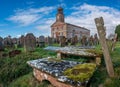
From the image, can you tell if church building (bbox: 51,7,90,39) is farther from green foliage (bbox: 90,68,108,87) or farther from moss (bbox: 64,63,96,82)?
moss (bbox: 64,63,96,82)

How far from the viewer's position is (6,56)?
1297cm

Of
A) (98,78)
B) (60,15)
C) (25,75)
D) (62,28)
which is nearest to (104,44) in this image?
(98,78)

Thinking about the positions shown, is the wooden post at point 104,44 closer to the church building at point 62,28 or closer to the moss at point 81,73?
the moss at point 81,73

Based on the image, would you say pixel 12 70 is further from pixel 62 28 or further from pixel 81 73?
pixel 62 28

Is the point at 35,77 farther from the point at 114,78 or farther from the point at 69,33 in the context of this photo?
the point at 69,33

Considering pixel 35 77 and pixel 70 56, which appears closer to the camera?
pixel 35 77

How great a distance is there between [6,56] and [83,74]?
8.81 m

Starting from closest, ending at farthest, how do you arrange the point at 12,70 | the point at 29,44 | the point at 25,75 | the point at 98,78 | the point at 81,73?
1. the point at 81,73
2. the point at 98,78
3. the point at 25,75
4. the point at 12,70
5. the point at 29,44

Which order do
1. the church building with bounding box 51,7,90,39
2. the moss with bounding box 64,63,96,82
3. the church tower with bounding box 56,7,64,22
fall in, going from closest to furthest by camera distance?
the moss with bounding box 64,63,96,82 → the church building with bounding box 51,7,90,39 → the church tower with bounding box 56,7,64,22

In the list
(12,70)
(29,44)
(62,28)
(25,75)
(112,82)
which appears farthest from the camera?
(62,28)

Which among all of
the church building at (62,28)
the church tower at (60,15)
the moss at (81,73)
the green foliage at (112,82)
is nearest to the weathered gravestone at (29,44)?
the moss at (81,73)

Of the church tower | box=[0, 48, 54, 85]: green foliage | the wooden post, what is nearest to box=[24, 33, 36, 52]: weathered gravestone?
box=[0, 48, 54, 85]: green foliage

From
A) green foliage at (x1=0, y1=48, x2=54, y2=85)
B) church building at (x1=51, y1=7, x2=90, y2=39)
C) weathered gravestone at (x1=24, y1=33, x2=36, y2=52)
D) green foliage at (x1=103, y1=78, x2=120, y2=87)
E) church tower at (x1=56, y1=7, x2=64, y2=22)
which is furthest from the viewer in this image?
church tower at (x1=56, y1=7, x2=64, y2=22)

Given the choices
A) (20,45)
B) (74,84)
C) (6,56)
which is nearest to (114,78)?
(74,84)
